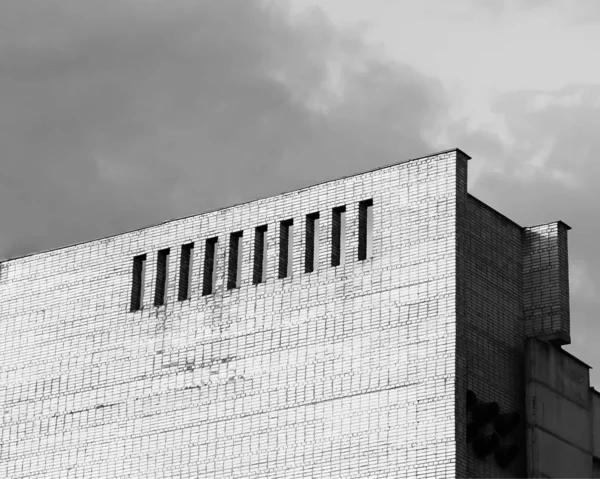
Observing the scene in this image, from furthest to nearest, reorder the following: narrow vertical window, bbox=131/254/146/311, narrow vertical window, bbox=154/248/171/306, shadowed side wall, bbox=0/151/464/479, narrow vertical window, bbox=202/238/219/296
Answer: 1. narrow vertical window, bbox=131/254/146/311
2. narrow vertical window, bbox=154/248/171/306
3. narrow vertical window, bbox=202/238/219/296
4. shadowed side wall, bbox=0/151/464/479

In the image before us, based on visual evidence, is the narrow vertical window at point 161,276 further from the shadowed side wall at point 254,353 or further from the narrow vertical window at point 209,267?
the narrow vertical window at point 209,267

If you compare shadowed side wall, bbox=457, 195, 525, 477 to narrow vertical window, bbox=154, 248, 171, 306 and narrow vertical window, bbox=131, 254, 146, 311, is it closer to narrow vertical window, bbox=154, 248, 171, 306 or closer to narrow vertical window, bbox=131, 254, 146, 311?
narrow vertical window, bbox=154, 248, 171, 306

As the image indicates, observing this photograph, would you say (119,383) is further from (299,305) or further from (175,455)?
(299,305)

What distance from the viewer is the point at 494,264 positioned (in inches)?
1319

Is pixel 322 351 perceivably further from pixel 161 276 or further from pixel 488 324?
pixel 161 276

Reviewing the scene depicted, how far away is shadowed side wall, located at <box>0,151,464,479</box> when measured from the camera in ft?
105

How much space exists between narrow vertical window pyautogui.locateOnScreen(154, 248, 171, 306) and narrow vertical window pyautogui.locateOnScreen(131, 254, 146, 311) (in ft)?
1.52

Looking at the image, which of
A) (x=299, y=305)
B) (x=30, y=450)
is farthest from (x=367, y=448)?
(x=30, y=450)

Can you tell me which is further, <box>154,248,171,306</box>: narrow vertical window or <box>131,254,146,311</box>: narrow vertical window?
<box>131,254,146,311</box>: narrow vertical window

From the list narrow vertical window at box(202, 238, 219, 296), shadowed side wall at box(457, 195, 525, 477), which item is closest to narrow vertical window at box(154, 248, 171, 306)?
narrow vertical window at box(202, 238, 219, 296)

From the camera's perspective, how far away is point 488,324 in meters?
32.8

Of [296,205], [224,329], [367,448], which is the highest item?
[296,205]

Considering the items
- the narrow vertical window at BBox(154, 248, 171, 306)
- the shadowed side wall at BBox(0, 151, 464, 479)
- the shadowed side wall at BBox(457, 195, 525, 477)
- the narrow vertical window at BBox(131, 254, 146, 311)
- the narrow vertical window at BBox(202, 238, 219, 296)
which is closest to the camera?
the shadowed side wall at BBox(457, 195, 525, 477)

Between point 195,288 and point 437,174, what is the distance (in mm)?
6086
